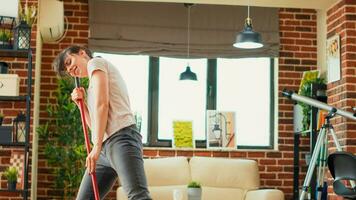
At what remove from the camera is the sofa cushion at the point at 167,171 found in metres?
6.76

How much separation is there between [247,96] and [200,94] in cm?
53

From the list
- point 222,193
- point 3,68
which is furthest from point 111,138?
point 222,193

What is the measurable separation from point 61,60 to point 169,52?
3809 mm

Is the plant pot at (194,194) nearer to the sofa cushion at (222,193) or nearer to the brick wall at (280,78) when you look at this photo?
the sofa cushion at (222,193)

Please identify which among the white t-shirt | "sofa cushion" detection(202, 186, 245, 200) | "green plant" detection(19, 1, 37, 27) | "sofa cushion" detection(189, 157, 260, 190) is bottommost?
"sofa cushion" detection(202, 186, 245, 200)

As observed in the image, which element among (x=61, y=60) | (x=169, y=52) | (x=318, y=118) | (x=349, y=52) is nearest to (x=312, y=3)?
(x=349, y=52)

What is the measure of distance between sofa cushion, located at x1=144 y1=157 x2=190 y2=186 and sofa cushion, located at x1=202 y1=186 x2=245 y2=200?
0.78 ft

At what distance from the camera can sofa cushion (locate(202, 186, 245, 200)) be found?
22.1 ft

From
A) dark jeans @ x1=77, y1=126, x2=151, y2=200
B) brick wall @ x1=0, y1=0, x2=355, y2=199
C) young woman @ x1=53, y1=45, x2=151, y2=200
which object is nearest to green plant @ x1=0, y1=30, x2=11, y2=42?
brick wall @ x1=0, y1=0, x2=355, y2=199

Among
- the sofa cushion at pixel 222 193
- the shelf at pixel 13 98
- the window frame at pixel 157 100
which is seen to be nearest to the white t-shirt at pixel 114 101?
the shelf at pixel 13 98

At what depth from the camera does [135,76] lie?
7.39m

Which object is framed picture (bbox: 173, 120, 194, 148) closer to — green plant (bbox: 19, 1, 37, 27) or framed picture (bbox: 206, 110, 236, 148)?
framed picture (bbox: 206, 110, 236, 148)

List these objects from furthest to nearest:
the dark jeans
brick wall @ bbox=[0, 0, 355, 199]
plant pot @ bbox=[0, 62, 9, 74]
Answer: brick wall @ bbox=[0, 0, 355, 199] < plant pot @ bbox=[0, 62, 9, 74] < the dark jeans

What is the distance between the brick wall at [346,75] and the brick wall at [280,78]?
0.90m
